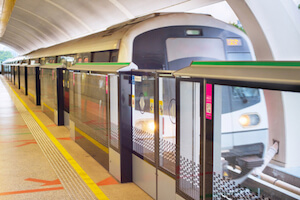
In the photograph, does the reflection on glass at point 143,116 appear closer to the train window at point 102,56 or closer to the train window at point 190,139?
the train window at point 190,139

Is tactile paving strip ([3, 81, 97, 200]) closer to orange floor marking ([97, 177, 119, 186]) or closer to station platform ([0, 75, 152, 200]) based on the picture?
station platform ([0, 75, 152, 200])

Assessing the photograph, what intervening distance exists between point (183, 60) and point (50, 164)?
313cm

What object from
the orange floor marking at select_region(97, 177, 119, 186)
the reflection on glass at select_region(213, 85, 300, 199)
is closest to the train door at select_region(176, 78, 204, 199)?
the reflection on glass at select_region(213, 85, 300, 199)

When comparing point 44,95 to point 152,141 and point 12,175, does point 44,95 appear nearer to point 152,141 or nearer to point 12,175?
point 12,175

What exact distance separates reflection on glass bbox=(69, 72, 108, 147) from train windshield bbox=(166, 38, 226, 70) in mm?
1433

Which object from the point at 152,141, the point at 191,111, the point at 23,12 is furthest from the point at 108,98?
the point at 23,12

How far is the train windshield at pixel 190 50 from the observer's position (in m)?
7.42

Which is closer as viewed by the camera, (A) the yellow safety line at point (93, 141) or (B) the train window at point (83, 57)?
(A) the yellow safety line at point (93, 141)

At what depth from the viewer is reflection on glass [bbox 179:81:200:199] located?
3984mm

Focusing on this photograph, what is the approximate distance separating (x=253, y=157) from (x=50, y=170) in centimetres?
459

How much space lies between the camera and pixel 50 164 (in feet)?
23.8

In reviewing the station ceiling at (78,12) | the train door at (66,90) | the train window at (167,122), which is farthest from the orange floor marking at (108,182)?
the station ceiling at (78,12)

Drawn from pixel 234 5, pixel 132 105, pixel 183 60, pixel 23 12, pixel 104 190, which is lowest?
pixel 104 190

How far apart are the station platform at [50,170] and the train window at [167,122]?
30.7 inches
